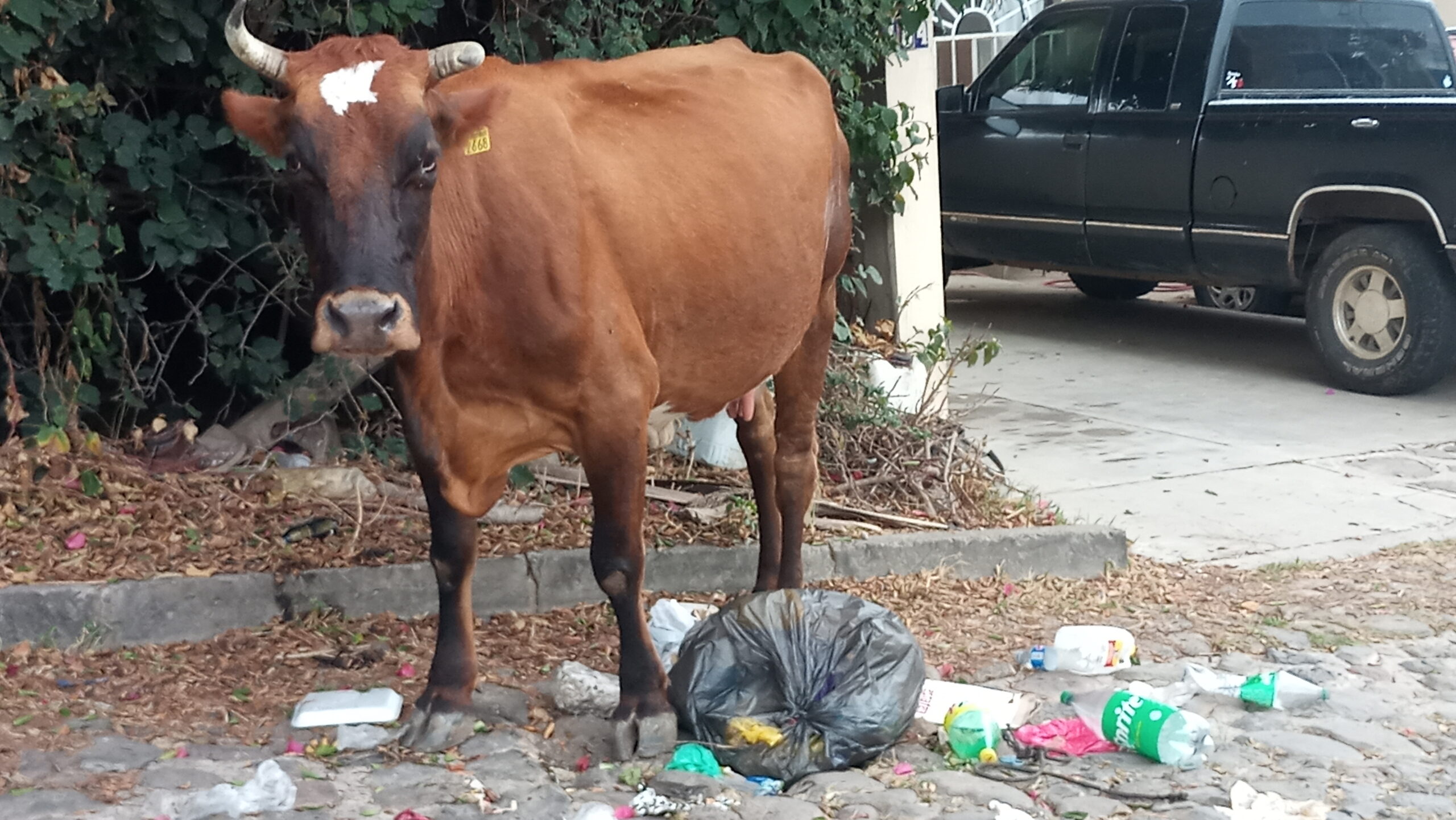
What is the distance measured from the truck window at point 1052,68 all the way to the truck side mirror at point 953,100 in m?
0.16

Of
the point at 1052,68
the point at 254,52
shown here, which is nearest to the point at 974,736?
the point at 254,52

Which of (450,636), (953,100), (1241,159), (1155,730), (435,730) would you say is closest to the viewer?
(1155,730)

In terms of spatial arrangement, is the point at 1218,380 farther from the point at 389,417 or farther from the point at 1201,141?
the point at 389,417

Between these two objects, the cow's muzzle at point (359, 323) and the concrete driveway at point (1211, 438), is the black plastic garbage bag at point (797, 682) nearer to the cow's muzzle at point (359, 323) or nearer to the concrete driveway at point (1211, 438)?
the cow's muzzle at point (359, 323)

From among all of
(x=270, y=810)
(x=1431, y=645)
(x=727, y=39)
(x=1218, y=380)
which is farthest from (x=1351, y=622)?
(x=1218, y=380)

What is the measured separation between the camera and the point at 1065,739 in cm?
423

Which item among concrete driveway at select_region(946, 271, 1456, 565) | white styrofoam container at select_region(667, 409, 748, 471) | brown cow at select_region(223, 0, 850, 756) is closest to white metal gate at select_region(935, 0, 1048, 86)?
concrete driveway at select_region(946, 271, 1456, 565)

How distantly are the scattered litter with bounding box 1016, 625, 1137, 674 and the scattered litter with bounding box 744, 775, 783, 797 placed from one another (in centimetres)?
129

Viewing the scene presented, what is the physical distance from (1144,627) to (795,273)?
5.88 feet

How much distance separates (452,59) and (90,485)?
2.62m

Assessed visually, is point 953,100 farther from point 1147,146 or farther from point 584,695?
point 584,695

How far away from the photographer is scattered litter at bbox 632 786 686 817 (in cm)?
374

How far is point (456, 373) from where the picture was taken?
4.09 metres

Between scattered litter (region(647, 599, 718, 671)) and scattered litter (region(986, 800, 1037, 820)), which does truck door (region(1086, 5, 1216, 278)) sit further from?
scattered litter (region(986, 800, 1037, 820))
